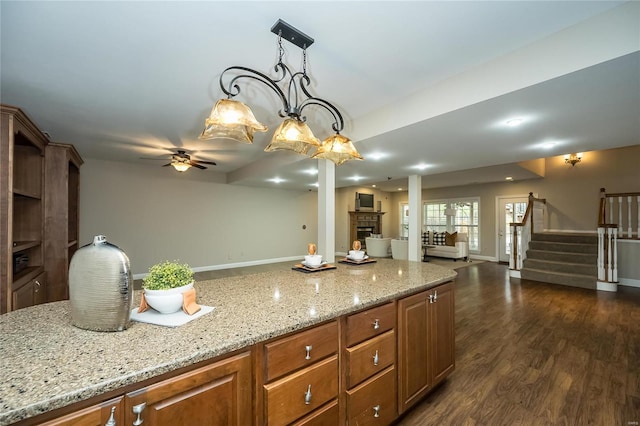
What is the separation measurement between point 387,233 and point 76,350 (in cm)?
1085

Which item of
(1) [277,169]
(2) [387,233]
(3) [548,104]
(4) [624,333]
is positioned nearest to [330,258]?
(1) [277,169]

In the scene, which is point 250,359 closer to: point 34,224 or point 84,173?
point 34,224

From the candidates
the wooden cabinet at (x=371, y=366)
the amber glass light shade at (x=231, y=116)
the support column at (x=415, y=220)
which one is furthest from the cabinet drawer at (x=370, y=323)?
the support column at (x=415, y=220)

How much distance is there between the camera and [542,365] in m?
2.50

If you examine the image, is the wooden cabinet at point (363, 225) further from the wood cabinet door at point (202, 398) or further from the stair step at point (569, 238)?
the wood cabinet door at point (202, 398)

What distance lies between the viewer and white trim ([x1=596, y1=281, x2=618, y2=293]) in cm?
496

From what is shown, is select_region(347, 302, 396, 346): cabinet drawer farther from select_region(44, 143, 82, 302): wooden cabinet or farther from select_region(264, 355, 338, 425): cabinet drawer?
select_region(44, 143, 82, 302): wooden cabinet

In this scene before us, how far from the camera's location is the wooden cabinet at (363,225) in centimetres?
961

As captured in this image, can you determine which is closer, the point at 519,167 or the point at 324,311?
the point at 324,311

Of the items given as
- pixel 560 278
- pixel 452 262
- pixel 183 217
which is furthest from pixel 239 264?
pixel 560 278

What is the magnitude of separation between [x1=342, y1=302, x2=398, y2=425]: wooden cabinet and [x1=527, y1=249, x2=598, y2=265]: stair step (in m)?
6.36

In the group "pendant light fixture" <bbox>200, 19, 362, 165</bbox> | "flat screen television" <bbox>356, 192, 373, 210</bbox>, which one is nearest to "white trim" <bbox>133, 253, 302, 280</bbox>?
"flat screen television" <bbox>356, 192, 373, 210</bbox>

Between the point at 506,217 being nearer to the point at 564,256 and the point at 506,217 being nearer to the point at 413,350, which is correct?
the point at 564,256

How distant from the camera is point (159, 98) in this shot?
110 inches
